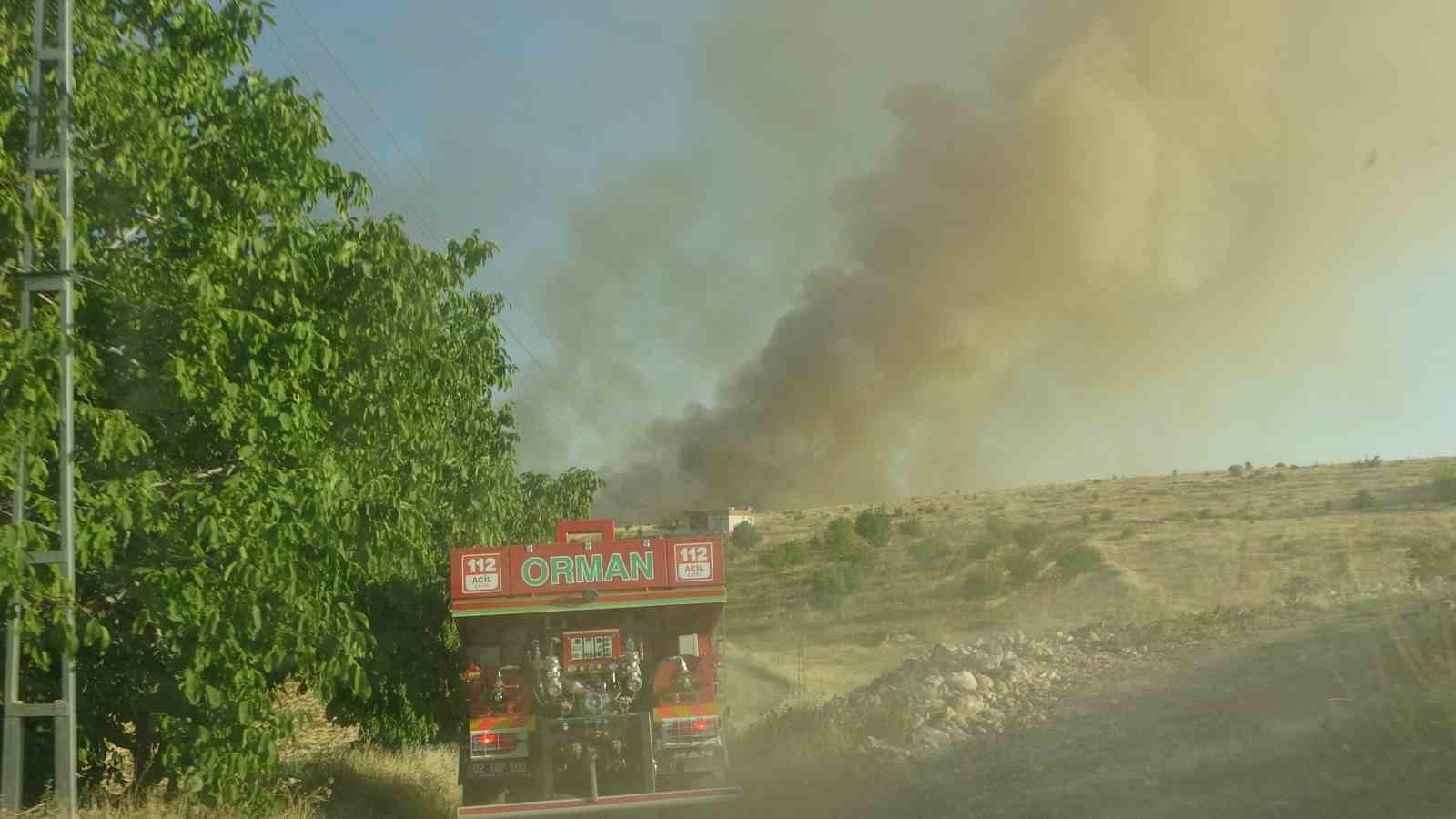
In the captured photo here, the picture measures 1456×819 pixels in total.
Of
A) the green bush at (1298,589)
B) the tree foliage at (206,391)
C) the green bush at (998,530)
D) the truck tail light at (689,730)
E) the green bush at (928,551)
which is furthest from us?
the green bush at (928,551)

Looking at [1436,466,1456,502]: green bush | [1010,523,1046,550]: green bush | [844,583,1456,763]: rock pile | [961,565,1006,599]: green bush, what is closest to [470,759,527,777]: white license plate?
[844,583,1456,763]: rock pile

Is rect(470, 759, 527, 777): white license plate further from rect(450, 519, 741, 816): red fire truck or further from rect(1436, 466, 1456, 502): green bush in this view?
rect(1436, 466, 1456, 502): green bush

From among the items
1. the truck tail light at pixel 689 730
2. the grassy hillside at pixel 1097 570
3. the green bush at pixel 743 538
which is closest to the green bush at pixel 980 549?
the grassy hillside at pixel 1097 570

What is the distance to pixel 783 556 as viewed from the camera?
3891 centimetres

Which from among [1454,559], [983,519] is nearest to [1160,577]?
[1454,559]

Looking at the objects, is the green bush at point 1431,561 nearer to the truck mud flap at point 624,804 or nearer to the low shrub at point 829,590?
the truck mud flap at point 624,804

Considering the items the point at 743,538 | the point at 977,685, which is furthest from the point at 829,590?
the point at 977,685

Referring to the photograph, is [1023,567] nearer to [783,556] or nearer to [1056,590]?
[1056,590]

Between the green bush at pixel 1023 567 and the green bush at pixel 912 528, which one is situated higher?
the green bush at pixel 912 528

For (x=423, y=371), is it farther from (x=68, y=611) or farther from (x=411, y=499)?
(x=68, y=611)

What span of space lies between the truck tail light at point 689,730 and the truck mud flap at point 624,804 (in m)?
0.48

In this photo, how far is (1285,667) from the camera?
430 inches

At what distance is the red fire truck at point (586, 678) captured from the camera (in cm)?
1078

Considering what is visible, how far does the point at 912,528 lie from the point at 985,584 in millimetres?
11055
